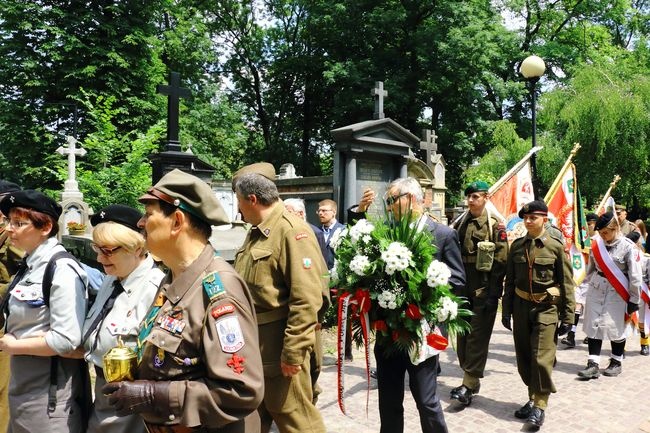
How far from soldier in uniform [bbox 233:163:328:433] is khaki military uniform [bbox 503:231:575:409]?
265 centimetres

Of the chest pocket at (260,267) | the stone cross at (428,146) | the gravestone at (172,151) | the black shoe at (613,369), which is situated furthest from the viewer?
the stone cross at (428,146)

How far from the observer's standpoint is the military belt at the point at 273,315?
3377 mm

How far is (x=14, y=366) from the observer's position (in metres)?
2.99

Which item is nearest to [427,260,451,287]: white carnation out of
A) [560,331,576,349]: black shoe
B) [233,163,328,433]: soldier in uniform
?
[233,163,328,433]: soldier in uniform

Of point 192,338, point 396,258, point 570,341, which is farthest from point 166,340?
point 570,341

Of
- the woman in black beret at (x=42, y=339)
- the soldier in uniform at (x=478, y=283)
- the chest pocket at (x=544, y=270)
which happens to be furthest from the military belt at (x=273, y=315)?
the chest pocket at (x=544, y=270)

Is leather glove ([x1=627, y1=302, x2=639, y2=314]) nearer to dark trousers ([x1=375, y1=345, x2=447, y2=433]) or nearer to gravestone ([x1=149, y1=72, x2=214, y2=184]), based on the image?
dark trousers ([x1=375, y1=345, x2=447, y2=433])

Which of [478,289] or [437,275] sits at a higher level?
[437,275]

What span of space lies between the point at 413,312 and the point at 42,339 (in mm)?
2372

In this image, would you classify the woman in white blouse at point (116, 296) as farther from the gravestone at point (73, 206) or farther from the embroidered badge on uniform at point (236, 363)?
the gravestone at point (73, 206)

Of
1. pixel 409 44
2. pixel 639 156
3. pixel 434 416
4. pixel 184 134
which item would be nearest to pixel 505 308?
pixel 434 416

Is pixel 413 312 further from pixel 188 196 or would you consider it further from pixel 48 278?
pixel 48 278

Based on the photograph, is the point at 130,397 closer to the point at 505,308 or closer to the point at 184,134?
the point at 505,308

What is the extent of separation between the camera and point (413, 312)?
359 centimetres
